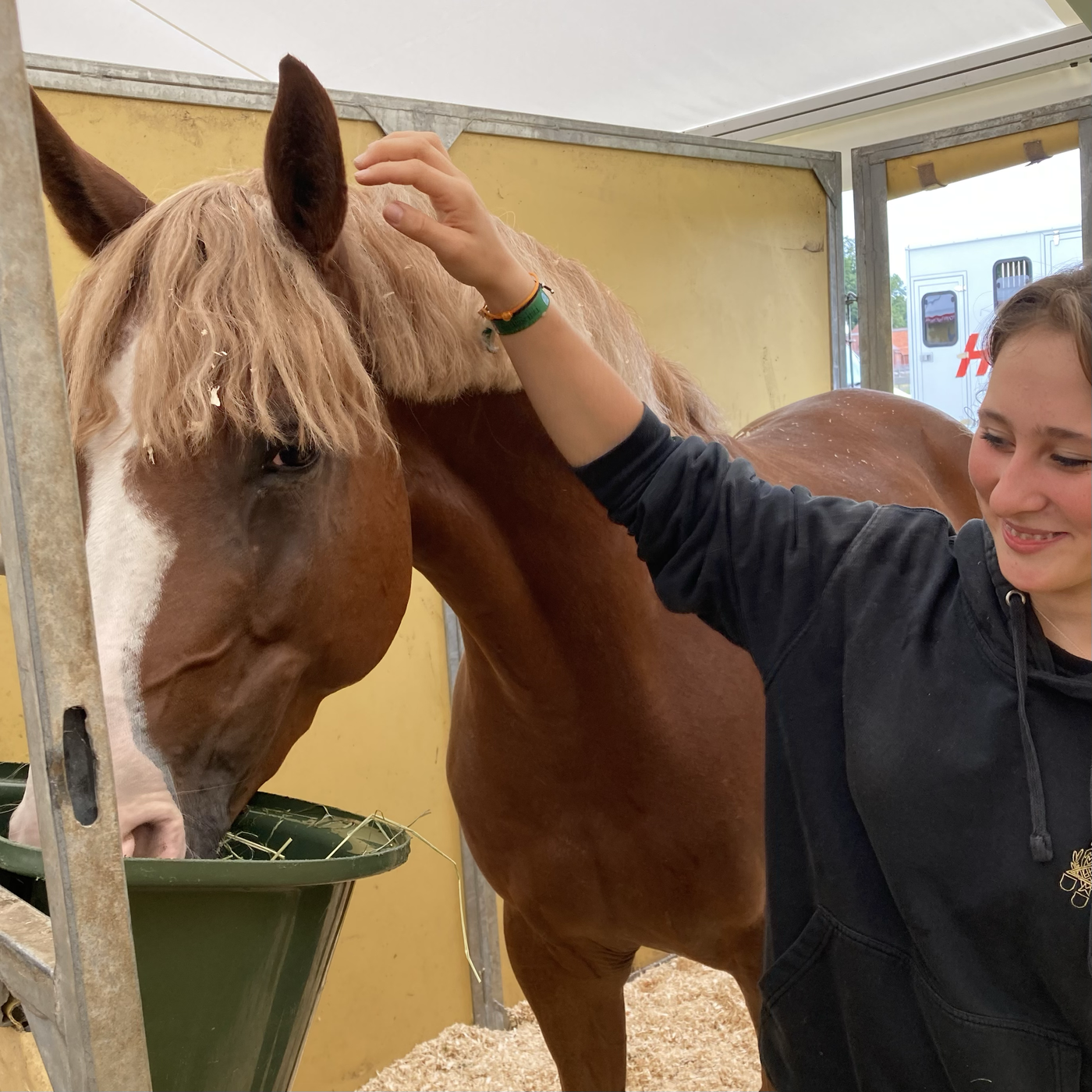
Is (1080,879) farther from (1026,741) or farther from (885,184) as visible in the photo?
(885,184)

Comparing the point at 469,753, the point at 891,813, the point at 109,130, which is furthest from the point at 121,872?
the point at 109,130

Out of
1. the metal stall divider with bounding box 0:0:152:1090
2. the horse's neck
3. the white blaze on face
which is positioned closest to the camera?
the metal stall divider with bounding box 0:0:152:1090

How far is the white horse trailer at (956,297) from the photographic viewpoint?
443cm

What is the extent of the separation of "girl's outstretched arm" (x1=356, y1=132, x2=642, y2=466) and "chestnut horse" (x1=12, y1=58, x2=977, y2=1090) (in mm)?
94

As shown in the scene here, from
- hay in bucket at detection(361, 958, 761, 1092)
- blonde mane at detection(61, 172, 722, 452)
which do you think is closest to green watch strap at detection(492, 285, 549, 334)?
blonde mane at detection(61, 172, 722, 452)

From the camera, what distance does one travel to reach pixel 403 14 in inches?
102

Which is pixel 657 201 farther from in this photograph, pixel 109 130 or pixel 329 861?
pixel 329 861

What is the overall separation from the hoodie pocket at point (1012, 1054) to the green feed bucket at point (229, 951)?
468 millimetres

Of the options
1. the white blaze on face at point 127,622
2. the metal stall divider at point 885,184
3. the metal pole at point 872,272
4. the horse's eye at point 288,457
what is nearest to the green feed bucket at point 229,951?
the white blaze on face at point 127,622

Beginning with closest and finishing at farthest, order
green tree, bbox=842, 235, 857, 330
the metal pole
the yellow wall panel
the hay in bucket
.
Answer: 1. the hay in bucket
2. the yellow wall panel
3. the metal pole
4. green tree, bbox=842, 235, 857, 330

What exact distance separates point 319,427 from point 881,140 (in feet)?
9.43

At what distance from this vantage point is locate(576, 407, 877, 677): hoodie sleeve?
977 millimetres

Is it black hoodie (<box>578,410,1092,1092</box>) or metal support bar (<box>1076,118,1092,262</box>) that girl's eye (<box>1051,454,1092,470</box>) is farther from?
metal support bar (<box>1076,118,1092,262</box>)

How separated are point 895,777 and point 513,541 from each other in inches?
22.0
